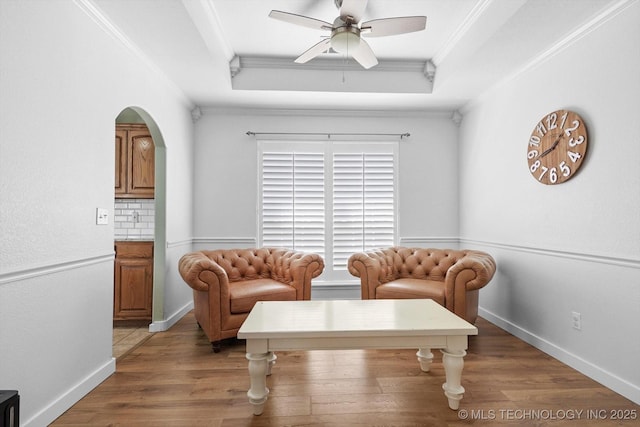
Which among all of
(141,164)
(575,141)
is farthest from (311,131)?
(575,141)

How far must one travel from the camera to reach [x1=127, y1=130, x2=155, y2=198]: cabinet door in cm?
402

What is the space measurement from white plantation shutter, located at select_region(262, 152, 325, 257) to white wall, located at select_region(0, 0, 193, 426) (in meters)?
2.17

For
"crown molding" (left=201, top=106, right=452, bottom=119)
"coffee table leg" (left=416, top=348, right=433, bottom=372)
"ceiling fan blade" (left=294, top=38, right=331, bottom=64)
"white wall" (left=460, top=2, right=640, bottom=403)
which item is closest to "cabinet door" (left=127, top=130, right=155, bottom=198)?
"crown molding" (left=201, top=106, right=452, bottom=119)

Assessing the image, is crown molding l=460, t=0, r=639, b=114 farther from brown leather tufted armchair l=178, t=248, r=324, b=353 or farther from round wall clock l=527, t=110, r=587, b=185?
brown leather tufted armchair l=178, t=248, r=324, b=353

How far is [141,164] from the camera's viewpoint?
404 cm

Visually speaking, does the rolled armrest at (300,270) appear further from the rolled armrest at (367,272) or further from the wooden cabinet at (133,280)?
the wooden cabinet at (133,280)

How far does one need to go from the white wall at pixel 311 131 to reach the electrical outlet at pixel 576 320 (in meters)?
2.11

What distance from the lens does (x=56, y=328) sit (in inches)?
83.5

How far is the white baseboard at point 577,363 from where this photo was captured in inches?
92.7

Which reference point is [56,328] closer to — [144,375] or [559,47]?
[144,375]

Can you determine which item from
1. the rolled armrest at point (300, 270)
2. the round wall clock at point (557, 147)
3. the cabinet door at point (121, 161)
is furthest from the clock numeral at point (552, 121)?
the cabinet door at point (121, 161)

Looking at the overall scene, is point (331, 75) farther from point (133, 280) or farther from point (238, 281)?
point (133, 280)

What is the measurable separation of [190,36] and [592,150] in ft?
10.9

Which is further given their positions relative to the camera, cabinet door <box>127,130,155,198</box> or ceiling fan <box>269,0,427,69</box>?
cabinet door <box>127,130,155,198</box>
